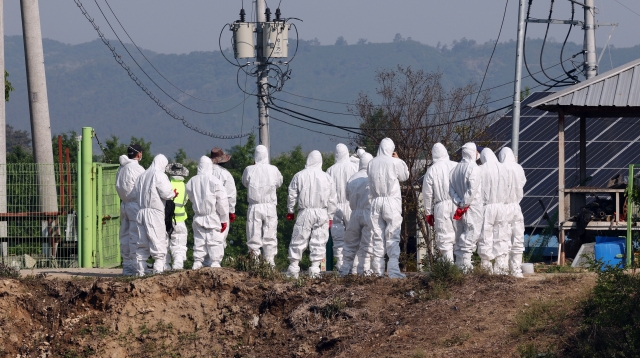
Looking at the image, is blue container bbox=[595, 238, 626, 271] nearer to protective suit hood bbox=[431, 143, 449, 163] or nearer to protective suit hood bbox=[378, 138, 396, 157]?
protective suit hood bbox=[431, 143, 449, 163]

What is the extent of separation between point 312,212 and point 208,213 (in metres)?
1.61

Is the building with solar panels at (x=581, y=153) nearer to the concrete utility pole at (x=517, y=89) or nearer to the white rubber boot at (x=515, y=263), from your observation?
the concrete utility pole at (x=517, y=89)

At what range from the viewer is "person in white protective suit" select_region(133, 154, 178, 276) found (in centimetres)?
1567

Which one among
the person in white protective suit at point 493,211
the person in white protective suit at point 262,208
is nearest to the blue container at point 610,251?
the person in white protective suit at point 493,211

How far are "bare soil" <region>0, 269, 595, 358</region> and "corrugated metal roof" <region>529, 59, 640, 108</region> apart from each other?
4518mm

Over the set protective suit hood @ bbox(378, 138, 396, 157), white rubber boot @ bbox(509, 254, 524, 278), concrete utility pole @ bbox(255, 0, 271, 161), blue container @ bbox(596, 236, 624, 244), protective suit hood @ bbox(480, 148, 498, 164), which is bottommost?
white rubber boot @ bbox(509, 254, 524, 278)

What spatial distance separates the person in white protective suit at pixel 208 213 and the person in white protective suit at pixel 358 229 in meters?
1.93

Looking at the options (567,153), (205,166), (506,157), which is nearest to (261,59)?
(567,153)

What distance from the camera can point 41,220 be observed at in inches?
717

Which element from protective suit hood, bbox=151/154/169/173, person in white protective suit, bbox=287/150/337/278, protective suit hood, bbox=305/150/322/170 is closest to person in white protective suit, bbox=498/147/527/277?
person in white protective suit, bbox=287/150/337/278

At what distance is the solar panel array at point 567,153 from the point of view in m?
23.3

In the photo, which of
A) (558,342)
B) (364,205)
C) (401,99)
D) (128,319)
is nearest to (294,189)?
(364,205)

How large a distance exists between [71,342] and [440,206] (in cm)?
577

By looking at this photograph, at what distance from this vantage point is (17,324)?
14844 mm
